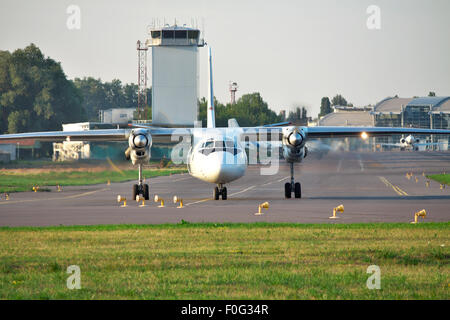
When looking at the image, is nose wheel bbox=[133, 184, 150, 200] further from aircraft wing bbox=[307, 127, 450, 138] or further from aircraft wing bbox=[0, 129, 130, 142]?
aircraft wing bbox=[307, 127, 450, 138]

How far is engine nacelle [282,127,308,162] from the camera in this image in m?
32.5

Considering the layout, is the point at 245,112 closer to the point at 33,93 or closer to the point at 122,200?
the point at 33,93

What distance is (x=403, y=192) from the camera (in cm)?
3797

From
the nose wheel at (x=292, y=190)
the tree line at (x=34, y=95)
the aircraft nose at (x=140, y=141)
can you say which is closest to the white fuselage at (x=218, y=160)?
the aircraft nose at (x=140, y=141)

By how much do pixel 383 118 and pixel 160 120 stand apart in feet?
285

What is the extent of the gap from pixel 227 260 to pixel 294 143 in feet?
59.8

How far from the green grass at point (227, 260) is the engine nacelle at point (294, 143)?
11.6m

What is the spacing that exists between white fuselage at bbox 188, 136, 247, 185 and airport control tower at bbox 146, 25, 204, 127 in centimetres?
5987

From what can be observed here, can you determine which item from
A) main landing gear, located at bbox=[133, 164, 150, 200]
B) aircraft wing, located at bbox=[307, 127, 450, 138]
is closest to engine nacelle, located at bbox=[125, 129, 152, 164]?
main landing gear, located at bbox=[133, 164, 150, 200]

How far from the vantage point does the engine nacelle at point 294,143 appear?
32.5 meters

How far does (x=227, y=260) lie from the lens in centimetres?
1473

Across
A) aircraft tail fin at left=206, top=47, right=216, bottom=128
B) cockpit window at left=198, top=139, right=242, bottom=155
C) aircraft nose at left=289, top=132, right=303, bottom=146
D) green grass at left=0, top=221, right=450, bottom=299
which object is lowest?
green grass at left=0, top=221, right=450, bottom=299
